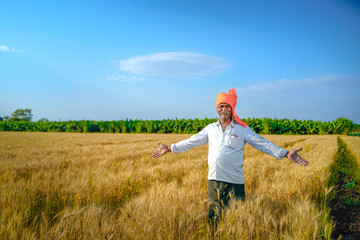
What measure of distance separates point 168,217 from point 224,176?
38.8 inches

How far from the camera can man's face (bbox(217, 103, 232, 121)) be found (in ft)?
9.75

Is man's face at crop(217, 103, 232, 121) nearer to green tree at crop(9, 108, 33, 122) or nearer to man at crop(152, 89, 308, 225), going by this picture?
man at crop(152, 89, 308, 225)

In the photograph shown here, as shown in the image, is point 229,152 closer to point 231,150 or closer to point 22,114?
point 231,150

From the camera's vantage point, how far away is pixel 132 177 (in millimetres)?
4137

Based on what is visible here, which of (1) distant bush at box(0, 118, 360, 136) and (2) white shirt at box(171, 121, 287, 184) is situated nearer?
(2) white shirt at box(171, 121, 287, 184)

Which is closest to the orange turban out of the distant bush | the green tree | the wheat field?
→ the wheat field

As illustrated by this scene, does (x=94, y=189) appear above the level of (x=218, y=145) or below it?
below

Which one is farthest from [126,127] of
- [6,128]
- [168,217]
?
[168,217]

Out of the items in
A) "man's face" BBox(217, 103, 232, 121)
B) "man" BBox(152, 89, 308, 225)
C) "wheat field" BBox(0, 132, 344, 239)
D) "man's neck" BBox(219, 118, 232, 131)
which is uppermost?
"man's face" BBox(217, 103, 232, 121)

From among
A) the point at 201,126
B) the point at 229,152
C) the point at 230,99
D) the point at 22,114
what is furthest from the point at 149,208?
the point at 22,114

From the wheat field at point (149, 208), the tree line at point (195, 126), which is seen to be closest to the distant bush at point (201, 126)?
the tree line at point (195, 126)

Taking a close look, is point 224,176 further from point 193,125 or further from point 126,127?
point 126,127

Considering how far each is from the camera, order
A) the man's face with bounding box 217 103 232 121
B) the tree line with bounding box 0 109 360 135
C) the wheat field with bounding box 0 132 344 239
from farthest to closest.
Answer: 1. the tree line with bounding box 0 109 360 135
2. the man's face with bounding box 217 103 232 121
3. the wheat field with bounding box 0 132 344 239

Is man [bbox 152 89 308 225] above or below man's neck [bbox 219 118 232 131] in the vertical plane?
below
